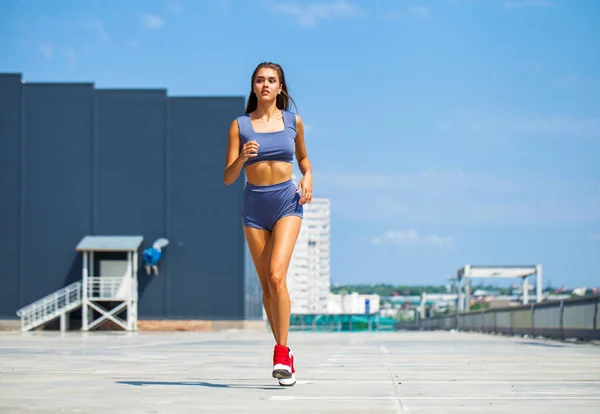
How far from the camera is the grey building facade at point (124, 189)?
4141 cm

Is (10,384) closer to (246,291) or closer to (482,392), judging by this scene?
(482,392)

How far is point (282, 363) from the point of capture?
611cm

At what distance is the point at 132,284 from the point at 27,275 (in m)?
4.52

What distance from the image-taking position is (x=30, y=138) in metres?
41.5

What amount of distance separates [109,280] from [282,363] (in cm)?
3516

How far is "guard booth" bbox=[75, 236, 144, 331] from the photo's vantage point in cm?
3956

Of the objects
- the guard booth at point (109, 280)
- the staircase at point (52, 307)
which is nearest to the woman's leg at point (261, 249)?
the staircase at point (52, 307)

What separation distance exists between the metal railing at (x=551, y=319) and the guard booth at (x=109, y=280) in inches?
556

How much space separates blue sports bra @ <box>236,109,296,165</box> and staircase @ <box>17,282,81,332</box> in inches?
1306

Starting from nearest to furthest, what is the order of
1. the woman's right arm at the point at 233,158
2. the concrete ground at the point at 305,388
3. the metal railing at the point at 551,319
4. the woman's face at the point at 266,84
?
the concrete ground at the point at 305,388 → the woman's right arm at the point at 233,158 → the woman's face at the point at 266,84 → the metal railing at the point at 551,319

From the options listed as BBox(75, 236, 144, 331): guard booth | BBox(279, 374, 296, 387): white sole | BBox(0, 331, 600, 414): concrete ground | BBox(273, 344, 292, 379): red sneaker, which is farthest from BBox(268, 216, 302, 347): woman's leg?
BBox(75, 236, 144, 331): guard booth

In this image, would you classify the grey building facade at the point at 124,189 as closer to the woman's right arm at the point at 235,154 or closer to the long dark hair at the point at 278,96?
the long dark hair at the point at 278,96

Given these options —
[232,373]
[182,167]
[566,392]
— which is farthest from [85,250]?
[566,392]

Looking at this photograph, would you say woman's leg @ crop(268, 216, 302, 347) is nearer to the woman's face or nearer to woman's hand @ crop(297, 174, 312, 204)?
woman's hand @ crop(297, 174, 312, 204)
